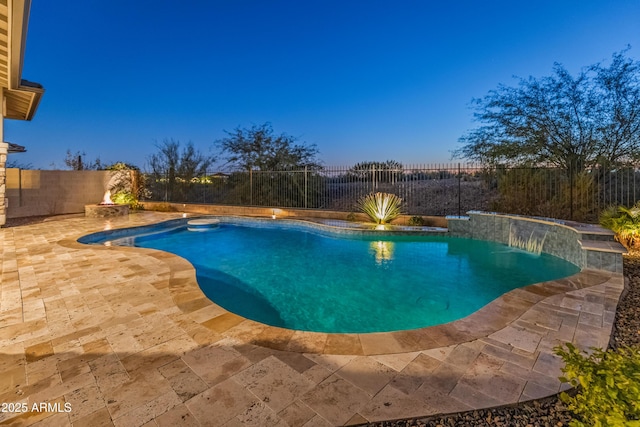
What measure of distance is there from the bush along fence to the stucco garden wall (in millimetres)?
2169

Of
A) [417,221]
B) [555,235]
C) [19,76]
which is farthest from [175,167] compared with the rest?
[555,235]

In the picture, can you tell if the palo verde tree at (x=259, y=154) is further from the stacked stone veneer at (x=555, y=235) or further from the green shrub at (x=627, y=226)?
the green shrub at (x=627, y=226)

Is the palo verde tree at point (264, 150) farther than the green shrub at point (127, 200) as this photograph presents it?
Yes

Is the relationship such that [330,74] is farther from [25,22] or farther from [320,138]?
[25,22]

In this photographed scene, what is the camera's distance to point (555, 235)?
18.6 feet

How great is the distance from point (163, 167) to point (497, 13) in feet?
47.1

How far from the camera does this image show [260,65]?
45.1 feet

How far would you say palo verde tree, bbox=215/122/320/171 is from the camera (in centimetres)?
1427

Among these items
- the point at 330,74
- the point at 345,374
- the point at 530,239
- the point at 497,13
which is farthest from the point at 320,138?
the point at 345,374

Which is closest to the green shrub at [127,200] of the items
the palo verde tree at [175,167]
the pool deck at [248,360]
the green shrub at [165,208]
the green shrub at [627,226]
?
the green shrub at [165,208]

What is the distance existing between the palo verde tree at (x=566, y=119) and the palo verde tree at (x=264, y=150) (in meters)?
7.73

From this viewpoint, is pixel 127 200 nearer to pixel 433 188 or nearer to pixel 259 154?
pixel 259 154

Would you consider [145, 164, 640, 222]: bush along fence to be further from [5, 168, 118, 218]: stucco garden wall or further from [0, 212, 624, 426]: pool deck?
[0, 212, 624, 426]: pool deck

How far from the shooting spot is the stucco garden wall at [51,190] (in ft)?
31.2
